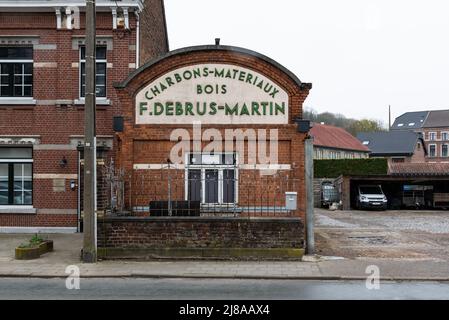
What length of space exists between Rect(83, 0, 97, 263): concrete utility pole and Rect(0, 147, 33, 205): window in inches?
277

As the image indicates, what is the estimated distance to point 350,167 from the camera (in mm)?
49406

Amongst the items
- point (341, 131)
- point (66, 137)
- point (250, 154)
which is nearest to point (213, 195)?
point (250, 154)

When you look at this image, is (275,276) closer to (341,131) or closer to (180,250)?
(180,250)

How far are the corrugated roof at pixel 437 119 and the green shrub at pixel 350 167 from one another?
69.8 meters

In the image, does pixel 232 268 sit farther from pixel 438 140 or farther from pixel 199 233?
pixel 438 140

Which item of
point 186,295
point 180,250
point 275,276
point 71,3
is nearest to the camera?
point 186,295

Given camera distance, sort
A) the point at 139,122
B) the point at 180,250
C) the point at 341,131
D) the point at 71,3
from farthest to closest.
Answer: the point at 341,131 → the point at 71,3 → the point at 139,122 → the point at 180,250

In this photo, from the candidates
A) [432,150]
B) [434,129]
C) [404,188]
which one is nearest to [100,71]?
[404,188]

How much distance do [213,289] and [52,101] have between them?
37.6 feet

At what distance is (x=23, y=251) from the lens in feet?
45.6

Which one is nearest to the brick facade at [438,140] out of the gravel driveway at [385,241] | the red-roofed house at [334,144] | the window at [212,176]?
the red-roofed house at [334,144]

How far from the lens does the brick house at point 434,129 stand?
11031cm

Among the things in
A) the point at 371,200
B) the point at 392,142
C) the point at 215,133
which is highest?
the point at 392,142

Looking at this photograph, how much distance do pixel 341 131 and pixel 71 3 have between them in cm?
7893
